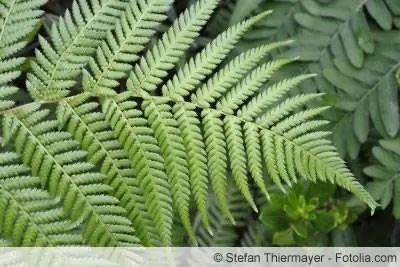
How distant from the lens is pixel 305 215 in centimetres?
161

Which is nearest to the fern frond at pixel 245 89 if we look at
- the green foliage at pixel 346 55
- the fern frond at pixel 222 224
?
the green foliage at pixel 346 55

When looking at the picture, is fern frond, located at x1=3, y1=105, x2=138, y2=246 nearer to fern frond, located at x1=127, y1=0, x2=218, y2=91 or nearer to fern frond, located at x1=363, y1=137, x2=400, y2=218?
fern frond, located at x1=127, y1=0, x2=218, y2=91

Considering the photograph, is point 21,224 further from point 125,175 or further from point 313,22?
point 313,22

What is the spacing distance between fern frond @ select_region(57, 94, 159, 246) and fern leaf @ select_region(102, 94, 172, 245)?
0.06ft

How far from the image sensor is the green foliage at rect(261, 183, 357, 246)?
1.61 metres

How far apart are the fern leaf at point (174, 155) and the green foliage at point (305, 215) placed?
0.46 meters

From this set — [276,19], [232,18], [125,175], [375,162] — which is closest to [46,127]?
[125,175]

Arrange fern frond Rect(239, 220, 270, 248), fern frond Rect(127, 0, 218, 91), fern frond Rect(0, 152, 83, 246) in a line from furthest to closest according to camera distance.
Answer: fern frond Rect(239, 220, 270, 248) → fern frond Rect(127, 0, 218, 91) → fern frond Rect(0, 152, 83, 246)

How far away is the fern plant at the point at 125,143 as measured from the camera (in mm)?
1170

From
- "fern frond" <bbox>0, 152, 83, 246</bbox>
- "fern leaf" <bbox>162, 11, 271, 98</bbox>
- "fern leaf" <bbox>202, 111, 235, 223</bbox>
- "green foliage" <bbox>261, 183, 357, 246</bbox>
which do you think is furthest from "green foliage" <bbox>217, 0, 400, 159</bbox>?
"fern frond" <bbox>0, 152, 83, 246</bbox>

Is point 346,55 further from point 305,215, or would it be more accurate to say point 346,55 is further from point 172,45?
point 172,45

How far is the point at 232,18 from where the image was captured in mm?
1579

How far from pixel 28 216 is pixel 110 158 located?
0.64 ft

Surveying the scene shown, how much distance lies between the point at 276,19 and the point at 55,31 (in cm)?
66
